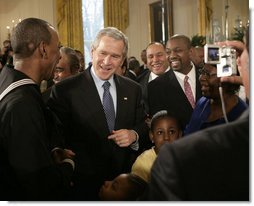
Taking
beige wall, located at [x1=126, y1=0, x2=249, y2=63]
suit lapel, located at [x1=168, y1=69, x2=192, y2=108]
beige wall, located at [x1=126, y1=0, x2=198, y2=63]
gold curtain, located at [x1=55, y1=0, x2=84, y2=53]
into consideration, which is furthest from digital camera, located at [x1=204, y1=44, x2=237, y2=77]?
gold curtain, located at [x1=55, y1=0, x2=84, y2=53]

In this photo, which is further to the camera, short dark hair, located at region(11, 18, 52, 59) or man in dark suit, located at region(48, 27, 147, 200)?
man in dark suit, located at region(48, 27, 147, 200)

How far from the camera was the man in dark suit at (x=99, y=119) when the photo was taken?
5.14ft

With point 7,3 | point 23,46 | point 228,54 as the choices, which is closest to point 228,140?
point 228,54

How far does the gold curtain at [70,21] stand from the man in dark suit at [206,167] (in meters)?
1.12

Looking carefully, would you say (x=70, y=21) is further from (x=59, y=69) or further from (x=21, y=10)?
(x=21, y=10)

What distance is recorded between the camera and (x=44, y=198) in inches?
47.7

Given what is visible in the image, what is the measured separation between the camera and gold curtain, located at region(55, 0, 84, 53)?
6.36 feet

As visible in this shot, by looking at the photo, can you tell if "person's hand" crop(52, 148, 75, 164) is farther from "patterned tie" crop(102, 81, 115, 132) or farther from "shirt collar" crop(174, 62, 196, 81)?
"shirt collar" crop(174, 62, 196, 81)

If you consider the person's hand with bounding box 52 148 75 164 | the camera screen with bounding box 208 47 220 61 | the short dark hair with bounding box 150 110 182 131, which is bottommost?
the person's hand with bounding box 52 148 75 164

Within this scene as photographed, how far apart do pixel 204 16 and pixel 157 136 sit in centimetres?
46

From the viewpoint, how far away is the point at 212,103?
1.34 m

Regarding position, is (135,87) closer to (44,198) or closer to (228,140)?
(44,198)

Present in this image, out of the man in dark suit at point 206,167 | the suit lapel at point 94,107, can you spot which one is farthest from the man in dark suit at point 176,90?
the man in dark suit at point 206,167

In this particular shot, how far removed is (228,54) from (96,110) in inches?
25.0
